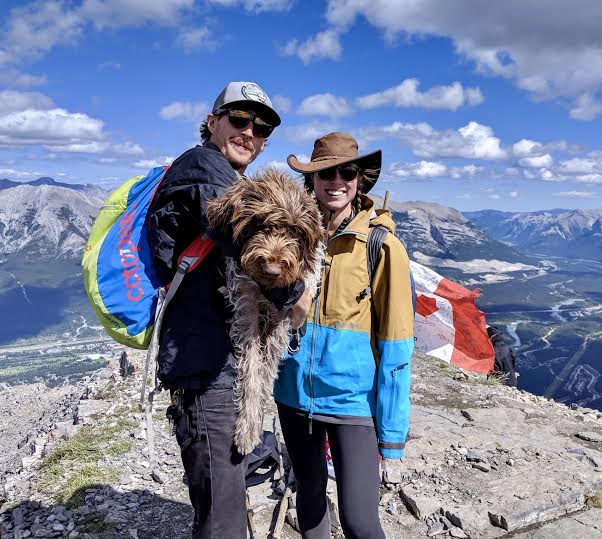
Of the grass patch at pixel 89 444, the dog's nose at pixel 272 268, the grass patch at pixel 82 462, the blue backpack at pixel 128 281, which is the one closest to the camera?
the dog's nose at pixel 272 268

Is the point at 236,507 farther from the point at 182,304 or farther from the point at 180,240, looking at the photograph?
the point at 180,240

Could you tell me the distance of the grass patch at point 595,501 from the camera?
610 cm

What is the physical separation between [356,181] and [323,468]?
2.36m

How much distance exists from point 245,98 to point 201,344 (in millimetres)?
1643

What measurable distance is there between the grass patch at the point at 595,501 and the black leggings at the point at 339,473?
14.8 feet

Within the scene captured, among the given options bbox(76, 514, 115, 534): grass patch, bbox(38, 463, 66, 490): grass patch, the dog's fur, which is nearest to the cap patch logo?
the dog's fur

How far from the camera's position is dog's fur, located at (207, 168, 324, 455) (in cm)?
253

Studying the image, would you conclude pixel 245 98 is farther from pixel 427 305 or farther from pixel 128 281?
pixel 427 305

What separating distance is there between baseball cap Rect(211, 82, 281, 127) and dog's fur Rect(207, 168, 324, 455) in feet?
2.04

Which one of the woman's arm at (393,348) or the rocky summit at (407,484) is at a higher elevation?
the woman's arm at (393,348)

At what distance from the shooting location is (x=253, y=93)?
3.09 m

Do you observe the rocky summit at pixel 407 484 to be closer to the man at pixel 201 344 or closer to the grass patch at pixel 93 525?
the grass patch at pixel 93 525

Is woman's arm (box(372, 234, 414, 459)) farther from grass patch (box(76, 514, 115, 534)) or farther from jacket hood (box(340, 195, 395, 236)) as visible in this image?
Result: grass patch (box(76, 514, 115, 534))

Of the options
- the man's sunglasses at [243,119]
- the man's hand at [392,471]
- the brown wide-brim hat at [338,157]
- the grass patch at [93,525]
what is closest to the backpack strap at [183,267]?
the man's sunglasses at [243,119]
